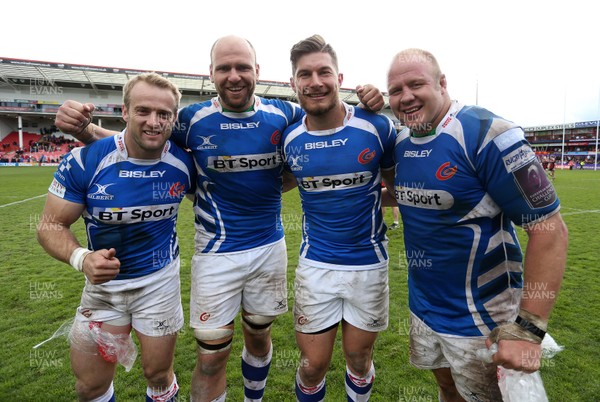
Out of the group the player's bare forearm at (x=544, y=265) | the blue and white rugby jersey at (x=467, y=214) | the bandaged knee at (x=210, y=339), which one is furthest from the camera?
the bandaged knee at (x=210, y=339)

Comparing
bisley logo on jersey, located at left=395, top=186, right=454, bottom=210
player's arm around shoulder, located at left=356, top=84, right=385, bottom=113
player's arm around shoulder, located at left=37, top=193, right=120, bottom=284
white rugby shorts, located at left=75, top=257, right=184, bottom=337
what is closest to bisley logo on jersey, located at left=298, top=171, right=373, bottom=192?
bisley logo on jersey, located at left=395, top=186, right=454, bottom=210

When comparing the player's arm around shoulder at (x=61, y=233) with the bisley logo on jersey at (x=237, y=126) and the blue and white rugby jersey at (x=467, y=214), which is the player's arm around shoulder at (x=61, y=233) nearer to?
the bisley logo on jersey at (x=237, y=126)

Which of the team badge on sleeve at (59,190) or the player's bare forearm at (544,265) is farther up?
the team badge on sleeve at (59,190)

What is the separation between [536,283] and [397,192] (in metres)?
0.93

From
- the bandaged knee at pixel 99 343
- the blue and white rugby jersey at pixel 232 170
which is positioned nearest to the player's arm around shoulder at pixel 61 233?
the bandaged knee at pixel 99 343

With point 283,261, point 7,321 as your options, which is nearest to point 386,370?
point 283,261

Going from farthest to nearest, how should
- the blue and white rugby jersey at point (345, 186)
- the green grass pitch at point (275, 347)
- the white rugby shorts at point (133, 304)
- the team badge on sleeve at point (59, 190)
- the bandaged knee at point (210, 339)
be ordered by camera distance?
the green grass pitch at point (275, 347) → the bandaged knee at point (210, 339) → the blue and white rugby jersey at point (345, 186) → the white rugby shorts at point (133, 304) → the team badge on sleeve at point (59, 190)

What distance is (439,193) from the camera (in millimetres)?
2137

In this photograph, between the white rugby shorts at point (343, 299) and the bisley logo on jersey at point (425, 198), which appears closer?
the bisley logo on jersey at point (425, 198)

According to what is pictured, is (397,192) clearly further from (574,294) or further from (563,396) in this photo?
(574,294)

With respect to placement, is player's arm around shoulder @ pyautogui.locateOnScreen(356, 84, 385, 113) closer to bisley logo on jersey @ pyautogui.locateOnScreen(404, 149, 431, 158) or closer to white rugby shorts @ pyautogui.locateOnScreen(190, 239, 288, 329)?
bisley logo on jersey @ pyautogui.locateOnScreen(404, 149, 431, 158)

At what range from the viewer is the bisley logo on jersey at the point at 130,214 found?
2525 mm

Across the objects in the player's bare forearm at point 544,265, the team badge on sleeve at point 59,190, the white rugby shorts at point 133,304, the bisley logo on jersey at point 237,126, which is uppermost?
the bisley logo on jersey at point 237,126

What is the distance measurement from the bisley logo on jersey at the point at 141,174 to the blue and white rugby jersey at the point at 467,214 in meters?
1.65
